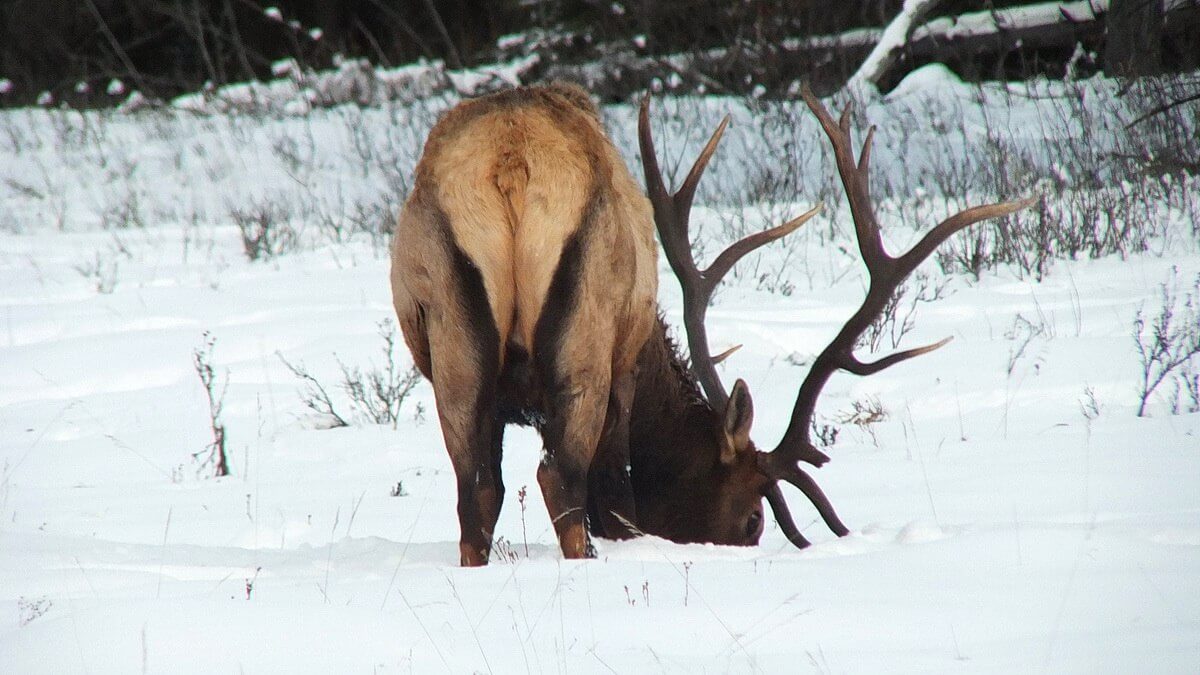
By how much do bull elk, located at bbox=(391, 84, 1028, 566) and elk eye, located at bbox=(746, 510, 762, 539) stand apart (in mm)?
154

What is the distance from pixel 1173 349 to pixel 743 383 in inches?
117

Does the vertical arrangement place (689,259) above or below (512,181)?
below

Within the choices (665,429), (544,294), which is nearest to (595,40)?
(665,429)

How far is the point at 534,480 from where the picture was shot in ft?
19.3

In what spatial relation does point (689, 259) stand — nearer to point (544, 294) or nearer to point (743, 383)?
point (743, 383)

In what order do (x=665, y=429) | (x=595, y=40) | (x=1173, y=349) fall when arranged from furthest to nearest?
(x=595, y=40) → (x=1173, y=349) → (x=665, y=429)

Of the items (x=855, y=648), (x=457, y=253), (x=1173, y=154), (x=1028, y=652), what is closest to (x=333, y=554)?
(x=457, y=253)

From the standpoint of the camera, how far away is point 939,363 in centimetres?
695

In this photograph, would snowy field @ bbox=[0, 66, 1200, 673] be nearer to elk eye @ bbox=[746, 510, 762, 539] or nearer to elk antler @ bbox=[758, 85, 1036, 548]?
elk eye @ bbox=[746, 510, 762, 539]

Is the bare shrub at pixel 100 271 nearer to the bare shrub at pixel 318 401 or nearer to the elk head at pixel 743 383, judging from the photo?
the bare shrub at pixel 318 401

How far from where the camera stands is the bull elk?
3.82 m

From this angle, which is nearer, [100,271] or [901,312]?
[901,312]

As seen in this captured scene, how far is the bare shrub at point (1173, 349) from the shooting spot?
5727mm

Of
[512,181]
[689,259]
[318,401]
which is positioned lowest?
[318,401]
